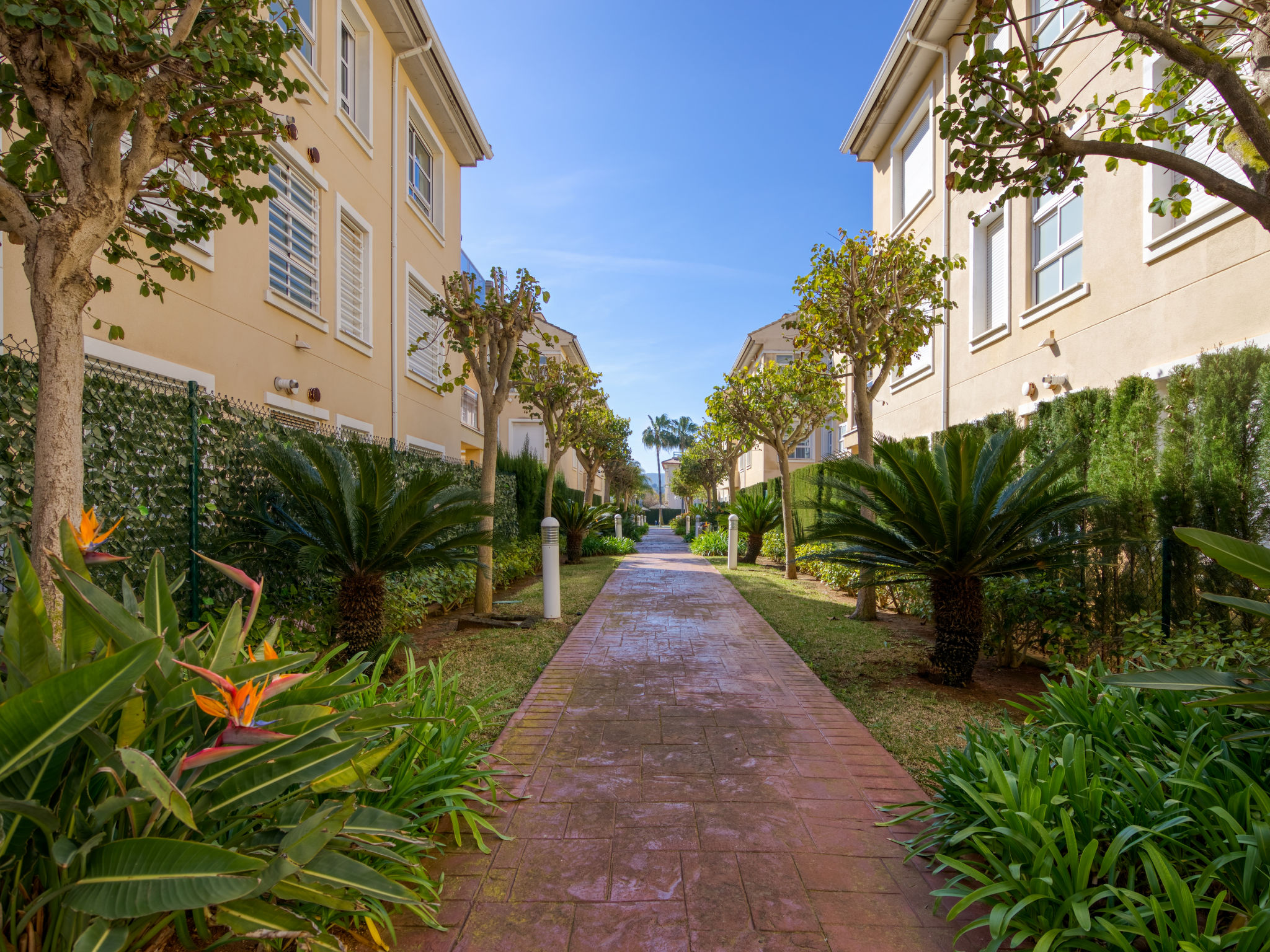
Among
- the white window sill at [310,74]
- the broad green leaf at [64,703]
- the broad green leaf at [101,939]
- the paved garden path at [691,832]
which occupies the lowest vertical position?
the paved garden path at [691,832]

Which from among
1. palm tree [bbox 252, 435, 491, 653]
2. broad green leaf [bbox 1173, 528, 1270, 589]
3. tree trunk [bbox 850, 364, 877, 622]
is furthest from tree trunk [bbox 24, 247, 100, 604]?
tree trunk [bbox 850, 364, 877, 622]

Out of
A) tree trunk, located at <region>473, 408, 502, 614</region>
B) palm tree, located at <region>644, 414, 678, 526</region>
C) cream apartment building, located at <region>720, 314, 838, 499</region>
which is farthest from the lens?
palm tree, located at <region>644, 414, 678, 526</region>

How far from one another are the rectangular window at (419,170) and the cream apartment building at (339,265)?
40 mm

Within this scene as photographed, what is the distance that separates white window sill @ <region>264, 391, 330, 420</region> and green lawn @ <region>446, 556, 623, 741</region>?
3440 millimetres

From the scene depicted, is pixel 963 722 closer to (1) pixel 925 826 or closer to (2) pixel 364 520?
(1) pixel 925 826

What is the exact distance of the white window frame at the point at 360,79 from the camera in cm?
958

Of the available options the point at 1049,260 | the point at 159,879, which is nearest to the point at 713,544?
the point at 1049,260

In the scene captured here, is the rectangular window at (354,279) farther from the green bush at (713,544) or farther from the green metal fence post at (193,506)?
the green bush at (713,544)

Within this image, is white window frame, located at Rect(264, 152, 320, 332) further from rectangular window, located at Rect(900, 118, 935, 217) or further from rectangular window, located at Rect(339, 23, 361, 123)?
rectangular window, located at Rect(900, 118, 935, 217)

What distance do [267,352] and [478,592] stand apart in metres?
3.77

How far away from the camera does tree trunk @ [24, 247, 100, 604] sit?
8.99 feet

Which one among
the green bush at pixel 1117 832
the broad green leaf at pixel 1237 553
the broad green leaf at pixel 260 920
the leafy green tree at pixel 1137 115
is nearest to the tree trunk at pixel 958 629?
the green bush at pixel 1117 832

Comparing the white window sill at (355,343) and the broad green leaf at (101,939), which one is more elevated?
the white window sill at (355,343)

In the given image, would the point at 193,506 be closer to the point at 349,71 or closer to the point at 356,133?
the point at 356,133
